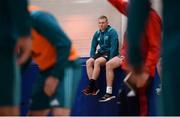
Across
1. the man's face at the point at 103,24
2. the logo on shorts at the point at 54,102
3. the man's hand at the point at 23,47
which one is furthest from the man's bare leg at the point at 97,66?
the man's hand at the point at 23,47

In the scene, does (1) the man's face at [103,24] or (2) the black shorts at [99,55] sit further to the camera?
(1) the man's face at [103,24]

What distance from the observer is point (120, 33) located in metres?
7.80

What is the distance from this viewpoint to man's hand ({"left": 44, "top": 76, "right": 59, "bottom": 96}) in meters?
3.15

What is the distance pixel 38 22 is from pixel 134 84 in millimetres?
1012

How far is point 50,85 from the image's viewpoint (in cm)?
316

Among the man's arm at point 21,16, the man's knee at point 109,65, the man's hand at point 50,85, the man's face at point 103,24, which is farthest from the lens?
the man's face at point 103,24

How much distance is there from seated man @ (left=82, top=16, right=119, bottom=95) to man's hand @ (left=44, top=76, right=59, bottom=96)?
360 cm

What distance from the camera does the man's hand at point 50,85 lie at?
3154 mm

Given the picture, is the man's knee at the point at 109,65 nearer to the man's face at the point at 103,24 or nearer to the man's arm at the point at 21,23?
the man's face at the point at 103,24

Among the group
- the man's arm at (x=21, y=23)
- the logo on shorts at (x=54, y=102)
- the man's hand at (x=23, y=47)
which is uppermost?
the man's arm at (x=21, y=23)

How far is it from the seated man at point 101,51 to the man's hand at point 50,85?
11.8 ft

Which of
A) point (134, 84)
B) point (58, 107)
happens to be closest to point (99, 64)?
point (58, 107)

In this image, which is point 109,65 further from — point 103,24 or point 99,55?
point 103,24

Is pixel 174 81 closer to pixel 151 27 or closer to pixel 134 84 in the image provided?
pixel 134 84
